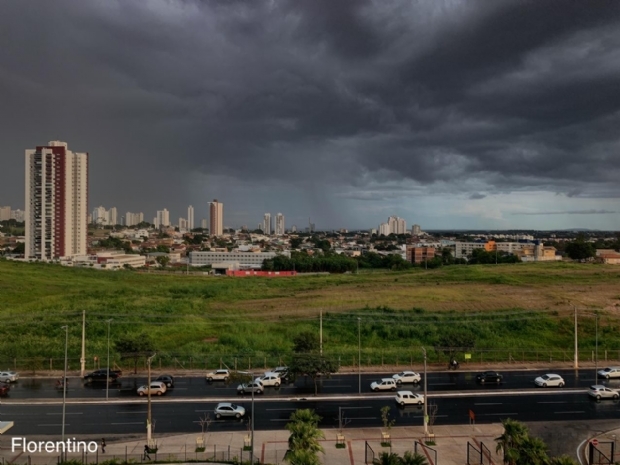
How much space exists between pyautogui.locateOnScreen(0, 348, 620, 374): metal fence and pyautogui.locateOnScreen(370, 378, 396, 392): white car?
19.5 feet

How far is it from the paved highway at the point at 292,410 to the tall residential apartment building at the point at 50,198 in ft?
418

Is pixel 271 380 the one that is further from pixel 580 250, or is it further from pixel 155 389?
pixel 580 250

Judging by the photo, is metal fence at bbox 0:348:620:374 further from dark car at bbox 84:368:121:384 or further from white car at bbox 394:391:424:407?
white car at bbox 394:391:424:407

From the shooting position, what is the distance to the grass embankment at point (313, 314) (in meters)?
48.6

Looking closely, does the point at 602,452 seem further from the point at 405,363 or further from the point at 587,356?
the point at 587,356

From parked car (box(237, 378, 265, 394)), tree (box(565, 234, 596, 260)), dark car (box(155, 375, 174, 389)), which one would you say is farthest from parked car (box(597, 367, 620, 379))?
tree (box(565, 234, 596, 260))

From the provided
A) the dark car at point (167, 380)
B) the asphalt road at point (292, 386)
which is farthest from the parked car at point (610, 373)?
the dark car at point (167, 380)

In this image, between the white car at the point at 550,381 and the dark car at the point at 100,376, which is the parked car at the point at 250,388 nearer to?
the dark car at the point at 100,376

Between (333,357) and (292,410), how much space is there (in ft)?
39.0

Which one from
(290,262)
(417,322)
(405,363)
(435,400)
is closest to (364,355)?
(405,363)

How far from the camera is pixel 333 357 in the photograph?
144 feet

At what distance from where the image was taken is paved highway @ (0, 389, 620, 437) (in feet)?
96.9

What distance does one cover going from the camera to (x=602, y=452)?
25516 millimetres

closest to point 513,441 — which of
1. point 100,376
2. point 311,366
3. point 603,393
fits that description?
point 311,366
